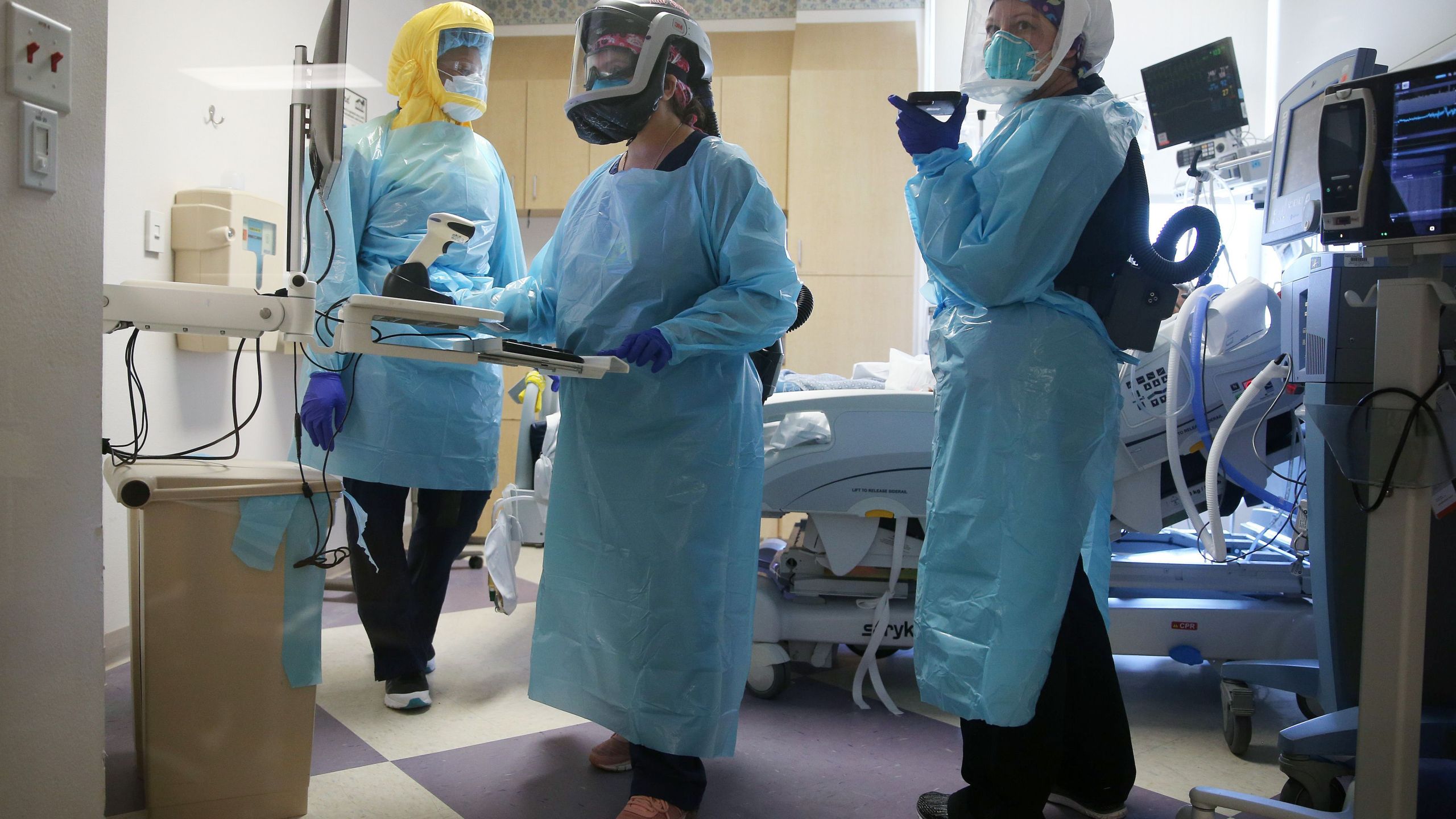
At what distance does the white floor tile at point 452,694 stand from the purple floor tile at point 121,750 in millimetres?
411

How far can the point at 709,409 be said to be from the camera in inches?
66.8

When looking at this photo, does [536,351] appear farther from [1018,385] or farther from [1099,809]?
[1099,809]

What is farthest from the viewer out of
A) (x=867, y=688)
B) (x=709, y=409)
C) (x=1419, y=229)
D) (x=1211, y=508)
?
(x=867, y=688)

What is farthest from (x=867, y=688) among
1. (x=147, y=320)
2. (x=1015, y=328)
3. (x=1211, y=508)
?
(x=147, y=320)

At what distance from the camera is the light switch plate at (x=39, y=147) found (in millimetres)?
1158

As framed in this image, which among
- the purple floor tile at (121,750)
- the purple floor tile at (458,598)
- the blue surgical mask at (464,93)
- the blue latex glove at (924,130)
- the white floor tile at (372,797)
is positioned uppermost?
the blue surgical mask at (464,93)

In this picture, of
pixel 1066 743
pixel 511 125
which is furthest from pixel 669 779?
pixel 511 125

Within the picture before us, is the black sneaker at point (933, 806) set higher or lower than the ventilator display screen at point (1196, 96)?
lower

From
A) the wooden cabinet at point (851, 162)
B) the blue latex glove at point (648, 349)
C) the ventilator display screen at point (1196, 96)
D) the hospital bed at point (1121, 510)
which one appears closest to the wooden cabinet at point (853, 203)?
the wooden cabinet at point (851, 162)

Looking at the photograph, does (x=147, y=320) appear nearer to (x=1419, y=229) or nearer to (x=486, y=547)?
(x=486, y=547)

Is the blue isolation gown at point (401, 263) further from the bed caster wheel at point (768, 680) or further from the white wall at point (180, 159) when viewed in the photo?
the bed caster wheel at point (768, 680)

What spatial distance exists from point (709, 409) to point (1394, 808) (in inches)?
46.3

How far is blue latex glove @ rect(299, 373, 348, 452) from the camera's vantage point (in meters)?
2.11

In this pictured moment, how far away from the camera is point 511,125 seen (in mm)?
4832
